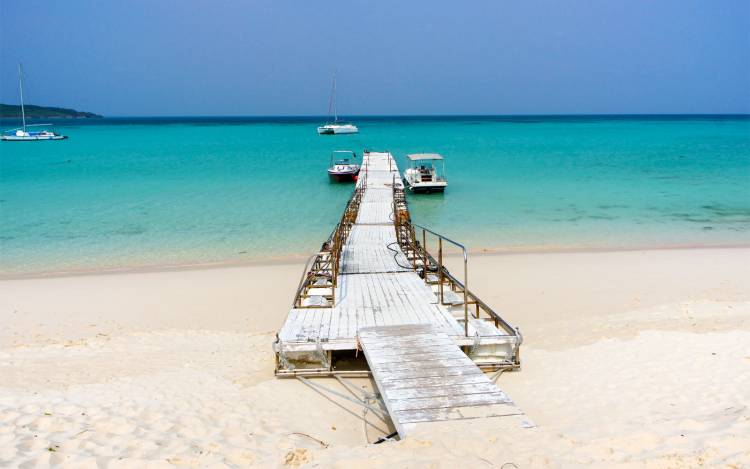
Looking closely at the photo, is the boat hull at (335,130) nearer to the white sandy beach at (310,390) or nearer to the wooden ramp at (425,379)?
the white sandy beach at (310,390)

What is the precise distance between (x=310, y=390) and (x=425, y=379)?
1682mm

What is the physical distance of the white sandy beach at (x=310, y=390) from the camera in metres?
4.44

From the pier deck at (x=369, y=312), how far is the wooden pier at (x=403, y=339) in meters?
0.01

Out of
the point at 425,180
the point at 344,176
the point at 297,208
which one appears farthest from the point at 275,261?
the point at 344,176

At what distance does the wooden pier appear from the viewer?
534cm

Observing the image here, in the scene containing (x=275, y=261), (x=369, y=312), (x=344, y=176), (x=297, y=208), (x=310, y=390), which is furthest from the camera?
(x=344, y=176)

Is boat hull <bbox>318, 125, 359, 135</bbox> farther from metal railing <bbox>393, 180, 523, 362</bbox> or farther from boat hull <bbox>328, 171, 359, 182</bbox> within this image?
metal railing <bbox>393, 180, 523, 362</bbox>

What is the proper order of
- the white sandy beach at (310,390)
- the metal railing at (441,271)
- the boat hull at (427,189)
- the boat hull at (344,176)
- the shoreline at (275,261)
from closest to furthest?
1. the white sandy beach at (310,390)
2. the metal railing at (441,271)
3. the shoreline at (275,261)
4. the boat hull at (427,189)
5. the boat hull at (344,176)

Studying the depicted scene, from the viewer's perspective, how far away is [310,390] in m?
6.71

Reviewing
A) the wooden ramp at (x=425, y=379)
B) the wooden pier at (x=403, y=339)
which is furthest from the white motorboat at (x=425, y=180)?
the wooden ramp at (x=425, y=379)

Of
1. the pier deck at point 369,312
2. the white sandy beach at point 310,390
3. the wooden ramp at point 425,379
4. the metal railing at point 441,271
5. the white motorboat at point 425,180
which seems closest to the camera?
the white sandy beach at point 310,390

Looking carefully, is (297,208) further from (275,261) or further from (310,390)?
(310,390)

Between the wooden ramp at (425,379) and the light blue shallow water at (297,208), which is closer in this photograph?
the wooden ramp at (425,379)

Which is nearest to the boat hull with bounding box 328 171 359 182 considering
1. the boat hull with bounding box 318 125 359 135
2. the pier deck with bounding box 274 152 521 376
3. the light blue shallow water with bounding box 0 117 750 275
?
the light blue shallow water with bounding box 0 117 750 275
